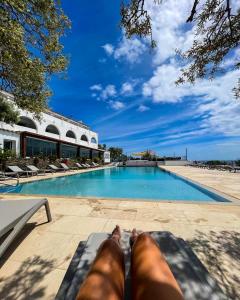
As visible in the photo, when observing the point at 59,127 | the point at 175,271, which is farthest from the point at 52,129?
the point at 175,271

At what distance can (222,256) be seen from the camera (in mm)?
2791

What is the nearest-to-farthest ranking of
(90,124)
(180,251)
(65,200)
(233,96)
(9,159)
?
1. (180,251)
2. (233,96)
3. (65,200)
4. (9,159)
5. (90,124)

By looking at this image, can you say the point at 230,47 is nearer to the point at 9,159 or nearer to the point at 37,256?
the point at 37,256

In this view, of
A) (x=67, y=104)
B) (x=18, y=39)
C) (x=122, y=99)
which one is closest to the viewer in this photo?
(x=18, y=39)

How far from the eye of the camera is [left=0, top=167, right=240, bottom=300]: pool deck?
2.27 m

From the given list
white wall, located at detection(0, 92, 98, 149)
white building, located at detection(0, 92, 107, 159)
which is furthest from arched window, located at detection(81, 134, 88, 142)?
white wall, located at detection(0, 92, 98, 149)

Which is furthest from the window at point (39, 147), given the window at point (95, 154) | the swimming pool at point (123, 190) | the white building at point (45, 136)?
the window at point (95, 154)

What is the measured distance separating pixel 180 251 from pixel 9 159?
14.6m

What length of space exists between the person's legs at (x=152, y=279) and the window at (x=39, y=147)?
67.6 feet

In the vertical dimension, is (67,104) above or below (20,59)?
above

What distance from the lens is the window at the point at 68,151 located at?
2721cm

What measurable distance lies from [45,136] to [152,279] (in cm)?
2299

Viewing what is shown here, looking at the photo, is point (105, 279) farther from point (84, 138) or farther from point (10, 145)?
point (84, 138)

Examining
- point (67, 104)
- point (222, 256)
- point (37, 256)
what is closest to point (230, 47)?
point (222, 256)
